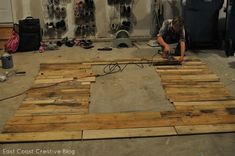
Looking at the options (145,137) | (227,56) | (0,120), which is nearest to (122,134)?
(145,137)

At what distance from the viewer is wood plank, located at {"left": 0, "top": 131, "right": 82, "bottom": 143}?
9.70ft

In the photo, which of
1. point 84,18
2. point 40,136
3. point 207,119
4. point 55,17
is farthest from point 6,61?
point 207,119

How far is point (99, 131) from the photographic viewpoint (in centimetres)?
309

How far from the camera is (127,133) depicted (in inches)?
120

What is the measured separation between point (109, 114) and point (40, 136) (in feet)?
2.36

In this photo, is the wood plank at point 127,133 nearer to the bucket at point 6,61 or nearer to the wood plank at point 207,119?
the wood plank at point 207,119

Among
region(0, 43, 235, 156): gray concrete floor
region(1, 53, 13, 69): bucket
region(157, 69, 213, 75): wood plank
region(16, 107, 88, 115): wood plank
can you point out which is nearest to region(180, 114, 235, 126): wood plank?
region(0, 43, 235, 156): gray concrete floor

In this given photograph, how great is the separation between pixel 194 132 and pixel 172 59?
202 cm

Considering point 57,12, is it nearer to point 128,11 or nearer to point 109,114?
point 128,11

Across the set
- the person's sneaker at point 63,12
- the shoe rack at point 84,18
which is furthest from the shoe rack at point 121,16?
the person's sneaker at point 63,12

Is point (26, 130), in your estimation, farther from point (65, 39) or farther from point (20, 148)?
point (65, 39)

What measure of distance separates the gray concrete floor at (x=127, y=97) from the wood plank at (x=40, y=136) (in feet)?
0.18

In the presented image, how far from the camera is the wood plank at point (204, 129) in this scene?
3.08 meters

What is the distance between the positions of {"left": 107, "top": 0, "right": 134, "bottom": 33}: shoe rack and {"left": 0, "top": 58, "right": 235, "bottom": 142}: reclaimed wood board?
6.51 ft
